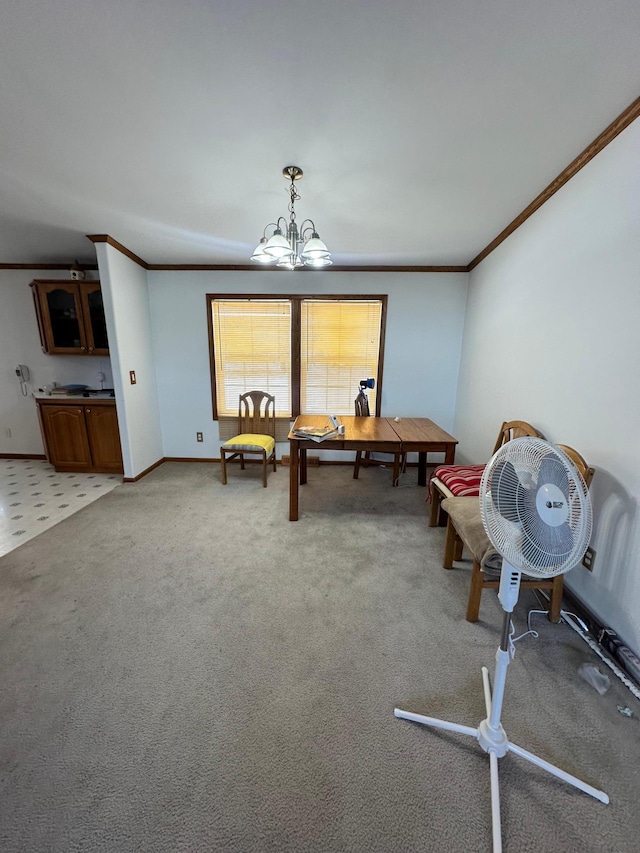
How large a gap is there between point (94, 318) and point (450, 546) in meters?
4.01

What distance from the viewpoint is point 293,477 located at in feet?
8.49

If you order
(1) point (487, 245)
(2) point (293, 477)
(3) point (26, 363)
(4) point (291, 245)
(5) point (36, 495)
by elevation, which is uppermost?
(1) point (487, 245)

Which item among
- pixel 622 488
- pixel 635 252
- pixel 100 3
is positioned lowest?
pixel 622 488

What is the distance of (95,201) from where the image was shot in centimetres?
248

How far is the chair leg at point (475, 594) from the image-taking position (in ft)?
5.35

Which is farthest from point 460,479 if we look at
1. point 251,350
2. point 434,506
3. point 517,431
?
point 251,350

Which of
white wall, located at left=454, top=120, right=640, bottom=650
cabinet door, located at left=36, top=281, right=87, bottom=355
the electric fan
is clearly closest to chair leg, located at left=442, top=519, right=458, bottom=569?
white wall, located at left=454, top=120, right=640, bottom=650

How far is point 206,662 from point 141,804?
1.58 ft

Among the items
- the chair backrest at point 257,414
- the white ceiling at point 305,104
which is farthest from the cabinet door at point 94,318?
the chair backrest at point 257,414

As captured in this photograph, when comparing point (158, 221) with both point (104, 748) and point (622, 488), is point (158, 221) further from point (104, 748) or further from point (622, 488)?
point (622, 488)

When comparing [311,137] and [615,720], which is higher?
[311,137]

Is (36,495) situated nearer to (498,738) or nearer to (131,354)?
(131,354)

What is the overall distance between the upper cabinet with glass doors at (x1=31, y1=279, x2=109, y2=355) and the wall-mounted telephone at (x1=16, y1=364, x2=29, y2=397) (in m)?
0.66

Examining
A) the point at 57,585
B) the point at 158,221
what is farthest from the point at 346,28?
the point at 57,585
